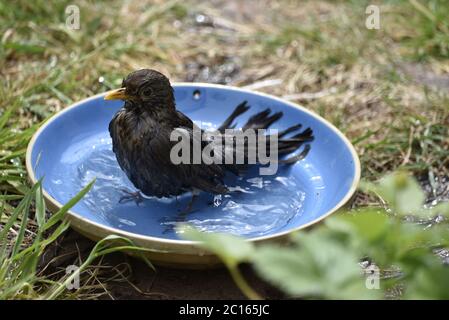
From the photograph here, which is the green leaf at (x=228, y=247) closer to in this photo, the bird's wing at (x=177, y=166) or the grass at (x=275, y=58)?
the bird's wing at (x=177, y=166)

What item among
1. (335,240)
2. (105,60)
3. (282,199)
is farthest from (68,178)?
(335,240)

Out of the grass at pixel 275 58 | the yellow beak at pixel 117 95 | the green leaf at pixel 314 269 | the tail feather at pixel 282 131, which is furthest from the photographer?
the grass at pixel 275 58

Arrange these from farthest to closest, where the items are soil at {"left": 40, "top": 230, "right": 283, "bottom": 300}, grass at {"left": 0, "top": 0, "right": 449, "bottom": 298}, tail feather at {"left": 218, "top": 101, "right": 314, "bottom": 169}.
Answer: grass at {"left": 0, "top": 0, "right": 449, "bottom": 298}, tail feather at {"left": 218, "top": 101, "right": 314, "bottom": 169}, soil at {"left": 40, "top": 230, "right": 283, "bottom": 300}

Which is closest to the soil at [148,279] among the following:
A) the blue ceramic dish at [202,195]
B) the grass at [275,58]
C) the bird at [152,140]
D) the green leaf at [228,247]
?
the blue ceramic dish at [202,195]

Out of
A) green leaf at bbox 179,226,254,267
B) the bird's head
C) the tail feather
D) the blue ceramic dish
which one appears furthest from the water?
green leaf at bbox 179,226,254,267

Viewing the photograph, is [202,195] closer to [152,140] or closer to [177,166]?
[177,166]

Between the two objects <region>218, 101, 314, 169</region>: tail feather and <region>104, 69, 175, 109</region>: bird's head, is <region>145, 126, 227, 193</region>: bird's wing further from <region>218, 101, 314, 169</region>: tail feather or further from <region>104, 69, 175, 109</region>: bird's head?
<region>218, 101, 314, 169</region>: tail feather
